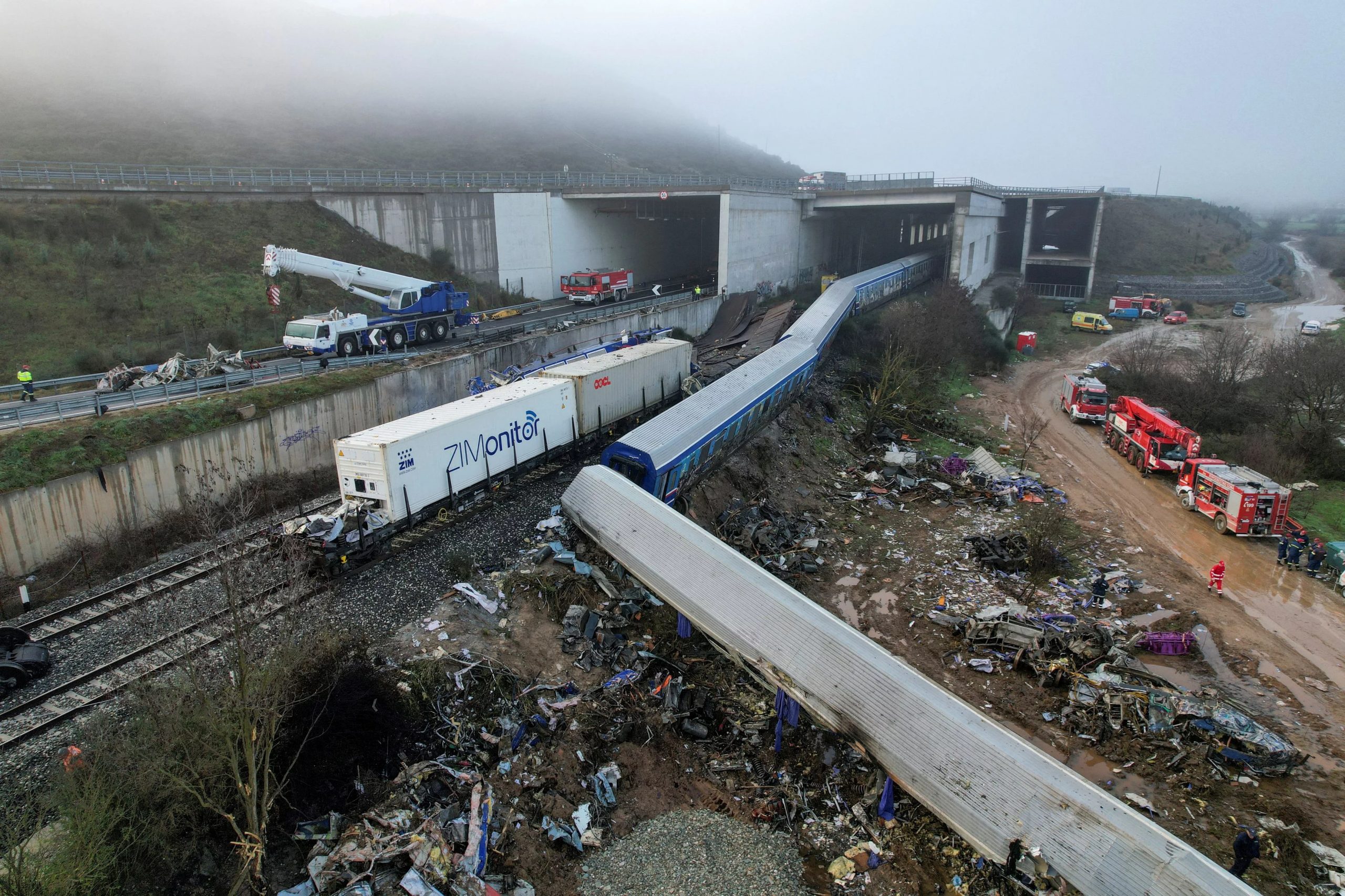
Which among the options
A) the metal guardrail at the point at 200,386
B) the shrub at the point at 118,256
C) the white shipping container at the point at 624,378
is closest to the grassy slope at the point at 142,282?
the shrub at the point at 118,256

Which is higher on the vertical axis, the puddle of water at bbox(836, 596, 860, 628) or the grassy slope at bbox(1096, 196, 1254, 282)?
the grassy slope at bbox(1096, 196, 1254, 282)

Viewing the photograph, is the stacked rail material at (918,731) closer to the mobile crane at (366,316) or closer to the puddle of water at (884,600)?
the puddle of water at (884,600)

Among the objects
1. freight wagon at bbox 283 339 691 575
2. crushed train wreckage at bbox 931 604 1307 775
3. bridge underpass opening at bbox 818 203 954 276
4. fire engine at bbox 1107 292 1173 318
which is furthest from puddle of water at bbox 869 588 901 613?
fire engine at bbox 1107 292 1173 318

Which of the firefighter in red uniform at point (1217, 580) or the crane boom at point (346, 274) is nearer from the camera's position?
the firefighter in red uniform at point (1217, 580)

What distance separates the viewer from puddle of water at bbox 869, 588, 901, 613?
16688 millimetres

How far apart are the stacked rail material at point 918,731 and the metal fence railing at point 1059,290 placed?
56243 millimetres

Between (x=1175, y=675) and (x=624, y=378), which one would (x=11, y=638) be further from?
(x=1175, y=675)

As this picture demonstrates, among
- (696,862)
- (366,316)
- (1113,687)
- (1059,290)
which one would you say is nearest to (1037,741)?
(1113,687)

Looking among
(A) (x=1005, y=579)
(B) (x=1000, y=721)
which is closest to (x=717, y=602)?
(B) (x=1000, y=721)

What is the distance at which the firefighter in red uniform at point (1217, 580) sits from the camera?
54.9 feet

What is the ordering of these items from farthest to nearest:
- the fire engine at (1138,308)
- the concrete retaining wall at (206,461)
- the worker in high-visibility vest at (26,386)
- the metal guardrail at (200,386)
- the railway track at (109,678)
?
1. the fire engine at (1138,308)
2. the worker in high-visibility vest at (26,386)
3. the metal guardrail at (200,386)
4. the concrete retaining wall at (206,461)
5. the railway track at (109,678)

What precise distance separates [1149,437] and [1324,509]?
4.89 meters

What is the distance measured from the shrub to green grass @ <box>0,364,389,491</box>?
1298 centimetres

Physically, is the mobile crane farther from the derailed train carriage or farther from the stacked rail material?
the stacked rail material
